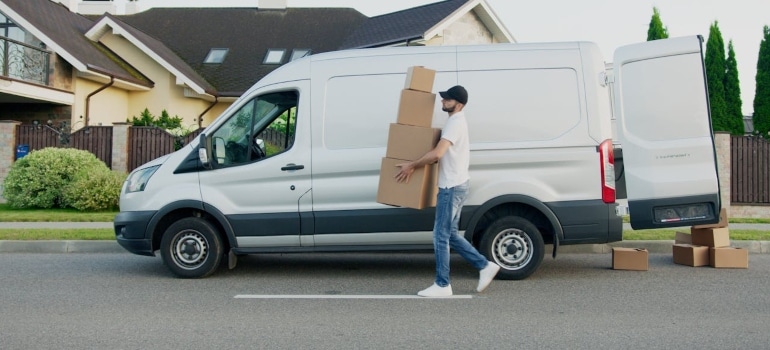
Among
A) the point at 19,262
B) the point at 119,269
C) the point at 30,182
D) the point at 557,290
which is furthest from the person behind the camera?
the point at 30,182

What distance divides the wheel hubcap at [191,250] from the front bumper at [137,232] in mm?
333

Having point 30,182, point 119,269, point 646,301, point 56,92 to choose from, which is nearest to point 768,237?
point 646,301

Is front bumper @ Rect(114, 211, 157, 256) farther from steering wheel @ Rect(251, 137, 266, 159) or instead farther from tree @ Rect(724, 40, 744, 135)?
tree @ Rect(724, 40, 744, 135)

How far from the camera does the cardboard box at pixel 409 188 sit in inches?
286

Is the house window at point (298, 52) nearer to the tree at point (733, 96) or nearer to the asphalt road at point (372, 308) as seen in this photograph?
the tree at point (733, 96)

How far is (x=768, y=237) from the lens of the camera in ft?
35.9

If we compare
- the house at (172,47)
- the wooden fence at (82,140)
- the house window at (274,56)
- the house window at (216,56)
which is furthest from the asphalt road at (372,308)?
the house window at (216,56)

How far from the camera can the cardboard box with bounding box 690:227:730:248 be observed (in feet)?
29.2

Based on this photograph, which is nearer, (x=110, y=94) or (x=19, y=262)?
(x=19, y=262)

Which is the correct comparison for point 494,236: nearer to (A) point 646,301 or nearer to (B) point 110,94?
(A) point 646,301

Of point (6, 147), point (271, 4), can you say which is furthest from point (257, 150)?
point (271, 4)

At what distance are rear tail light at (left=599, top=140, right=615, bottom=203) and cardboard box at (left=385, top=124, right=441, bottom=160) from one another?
5.70 ft

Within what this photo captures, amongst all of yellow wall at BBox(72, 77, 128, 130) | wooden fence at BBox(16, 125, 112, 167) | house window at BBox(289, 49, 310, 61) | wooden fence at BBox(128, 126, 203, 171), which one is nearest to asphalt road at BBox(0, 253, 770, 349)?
wooden fence at BBox(128, 126, 203, 171)

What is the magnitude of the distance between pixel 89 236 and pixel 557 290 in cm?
715
